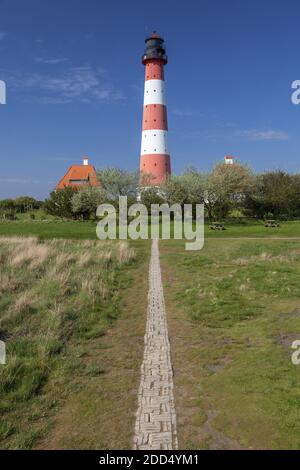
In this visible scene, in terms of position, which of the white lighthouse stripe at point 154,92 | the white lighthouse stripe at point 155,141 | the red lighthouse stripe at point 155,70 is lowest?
the white lighthouse stripe at point 155,141

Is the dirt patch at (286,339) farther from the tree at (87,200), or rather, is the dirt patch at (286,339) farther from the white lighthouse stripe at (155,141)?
the white lighthouse stripe at (155,141)

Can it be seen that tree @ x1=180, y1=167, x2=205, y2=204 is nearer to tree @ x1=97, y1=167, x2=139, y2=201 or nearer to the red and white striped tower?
the red and white striped tower

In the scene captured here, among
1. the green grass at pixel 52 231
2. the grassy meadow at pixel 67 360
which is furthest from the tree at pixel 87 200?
the grassy meadow at pixel 67 360

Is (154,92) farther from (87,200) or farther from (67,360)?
(67,360)

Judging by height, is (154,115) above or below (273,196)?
above

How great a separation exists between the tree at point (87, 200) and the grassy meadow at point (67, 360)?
123 ft

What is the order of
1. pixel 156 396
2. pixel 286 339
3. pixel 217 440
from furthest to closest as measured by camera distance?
pixel 286 339 → pixel 156 396 → pixel 217 440

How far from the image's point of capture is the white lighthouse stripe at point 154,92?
53188mm

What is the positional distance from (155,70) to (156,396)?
54182mm

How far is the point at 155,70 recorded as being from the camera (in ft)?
177

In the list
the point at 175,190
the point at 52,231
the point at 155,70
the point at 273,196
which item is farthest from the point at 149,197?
the point at 52,231

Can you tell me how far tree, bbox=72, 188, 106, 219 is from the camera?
2025 inches

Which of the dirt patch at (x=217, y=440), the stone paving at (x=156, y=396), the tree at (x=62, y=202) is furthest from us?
the tree at (x=62, y=202)
